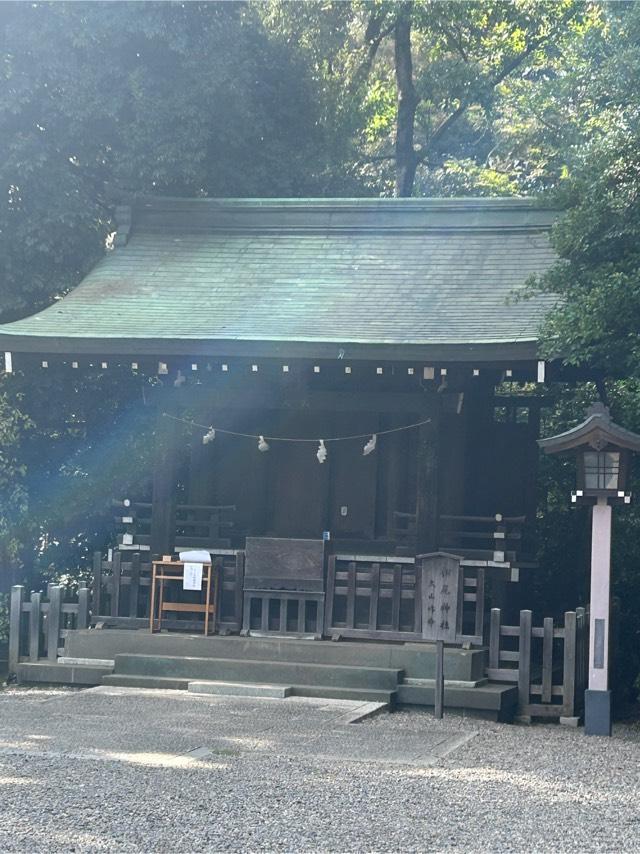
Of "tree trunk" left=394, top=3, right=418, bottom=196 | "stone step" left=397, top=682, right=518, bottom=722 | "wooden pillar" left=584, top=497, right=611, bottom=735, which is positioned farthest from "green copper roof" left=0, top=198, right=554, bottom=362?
A: "tree trunk" left=394, top=3, right=418, bottom=196

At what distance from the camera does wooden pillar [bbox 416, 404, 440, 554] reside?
12.6m

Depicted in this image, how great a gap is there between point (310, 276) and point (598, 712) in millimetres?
6742

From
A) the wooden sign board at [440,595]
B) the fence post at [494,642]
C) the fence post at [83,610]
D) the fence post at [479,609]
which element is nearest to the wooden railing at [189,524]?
the fence post at [83,610]

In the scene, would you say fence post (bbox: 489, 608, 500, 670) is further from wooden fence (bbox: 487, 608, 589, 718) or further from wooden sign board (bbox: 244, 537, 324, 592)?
wooden sign board (bbox: 244, 537, 324, 592)

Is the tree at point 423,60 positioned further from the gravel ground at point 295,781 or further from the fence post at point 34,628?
the gravel ground at point 295,781

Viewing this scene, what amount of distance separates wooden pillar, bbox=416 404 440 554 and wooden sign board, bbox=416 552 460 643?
623mm

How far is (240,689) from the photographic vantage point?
1138cm

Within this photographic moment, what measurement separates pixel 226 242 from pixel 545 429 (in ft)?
20.8

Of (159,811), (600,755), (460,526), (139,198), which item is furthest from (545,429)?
(159,811)

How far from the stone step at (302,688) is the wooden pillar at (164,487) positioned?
1.70 metres

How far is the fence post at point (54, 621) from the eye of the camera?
1274 centimetres

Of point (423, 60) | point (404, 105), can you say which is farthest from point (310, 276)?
point (423, 60)

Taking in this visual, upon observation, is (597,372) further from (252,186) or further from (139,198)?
(252,186)

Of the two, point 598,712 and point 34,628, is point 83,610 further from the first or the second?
point 598,712
